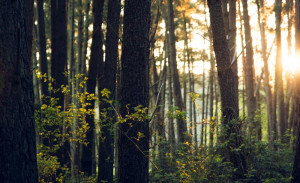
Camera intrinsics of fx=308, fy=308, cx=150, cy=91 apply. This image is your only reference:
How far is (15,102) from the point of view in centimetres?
307

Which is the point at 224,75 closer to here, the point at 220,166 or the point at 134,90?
the point at 220,166

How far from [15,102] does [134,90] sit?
7.64ft

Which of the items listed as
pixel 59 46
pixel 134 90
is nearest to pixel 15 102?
pixel 134 90

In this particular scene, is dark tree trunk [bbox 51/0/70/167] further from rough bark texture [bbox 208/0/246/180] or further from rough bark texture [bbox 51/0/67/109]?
rough bark texture [bbox 208/0/246/180]

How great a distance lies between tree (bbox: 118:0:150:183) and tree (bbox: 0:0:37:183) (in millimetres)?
2029

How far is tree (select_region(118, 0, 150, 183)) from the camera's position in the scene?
16.6 ft

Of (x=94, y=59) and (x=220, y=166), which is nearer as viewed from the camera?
(x=220, y=166)

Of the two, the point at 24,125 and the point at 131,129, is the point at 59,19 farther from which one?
the point at 24,125

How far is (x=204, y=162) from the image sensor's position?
22.0ft

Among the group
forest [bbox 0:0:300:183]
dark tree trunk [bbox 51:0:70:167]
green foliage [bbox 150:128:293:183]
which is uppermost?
dark tree trunk [bbox 51:0:70:167]

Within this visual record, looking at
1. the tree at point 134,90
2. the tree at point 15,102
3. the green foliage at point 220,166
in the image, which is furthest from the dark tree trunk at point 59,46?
the tree at point 15,102

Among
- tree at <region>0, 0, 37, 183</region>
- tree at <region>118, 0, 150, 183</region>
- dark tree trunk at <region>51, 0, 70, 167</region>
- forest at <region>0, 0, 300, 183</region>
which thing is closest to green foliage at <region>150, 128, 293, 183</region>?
forest at <region>0, 0, 300, 183</region>

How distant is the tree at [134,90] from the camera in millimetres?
5051

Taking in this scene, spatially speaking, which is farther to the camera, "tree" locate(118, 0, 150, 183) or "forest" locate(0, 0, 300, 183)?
"tree" locate(118, 0, 150, 183)
